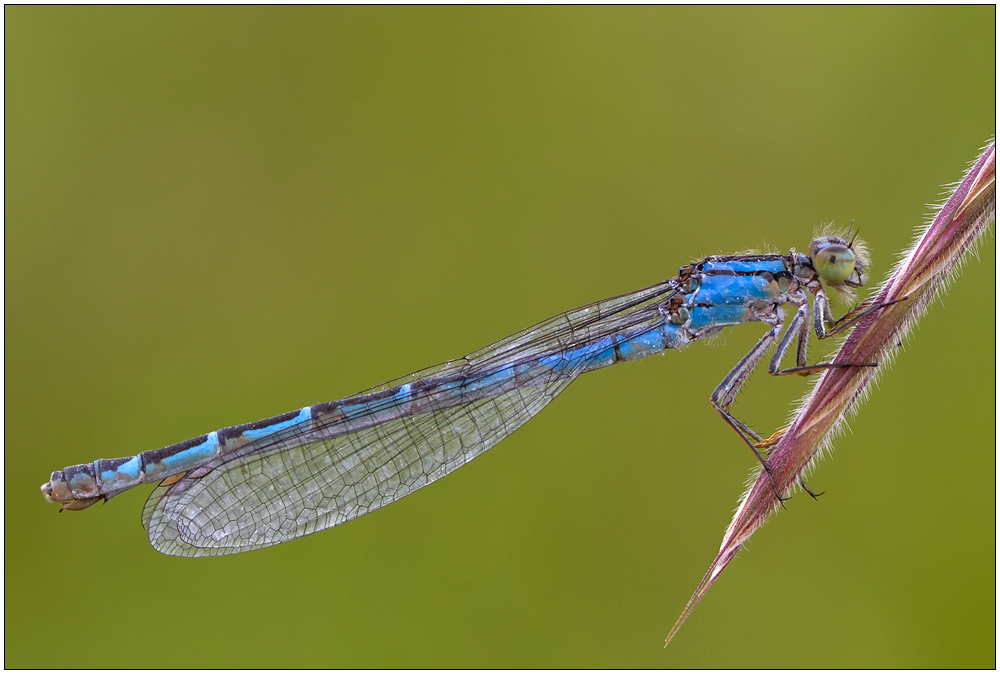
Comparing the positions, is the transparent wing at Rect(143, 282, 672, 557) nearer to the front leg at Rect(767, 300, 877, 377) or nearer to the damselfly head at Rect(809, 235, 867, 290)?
the front leg at Rect(767, 300, 877, 377)

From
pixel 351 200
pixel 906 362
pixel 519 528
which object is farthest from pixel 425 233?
pixel 906 362

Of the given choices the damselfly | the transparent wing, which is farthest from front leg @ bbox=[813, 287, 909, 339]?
the transparent wing

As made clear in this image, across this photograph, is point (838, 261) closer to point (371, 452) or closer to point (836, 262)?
point (836, 262)

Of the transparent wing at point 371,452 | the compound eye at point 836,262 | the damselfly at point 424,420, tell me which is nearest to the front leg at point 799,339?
the damselfly at point 424,420

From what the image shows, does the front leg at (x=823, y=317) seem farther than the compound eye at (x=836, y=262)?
No

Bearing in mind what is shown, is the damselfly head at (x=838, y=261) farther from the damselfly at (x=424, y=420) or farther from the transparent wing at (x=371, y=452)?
the transparent wing at (x=371, y=452)

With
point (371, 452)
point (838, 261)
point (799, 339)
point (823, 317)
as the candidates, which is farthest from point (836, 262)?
point (371, 452)

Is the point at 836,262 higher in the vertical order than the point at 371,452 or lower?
higher

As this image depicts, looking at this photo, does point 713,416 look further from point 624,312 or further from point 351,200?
point 351,200
